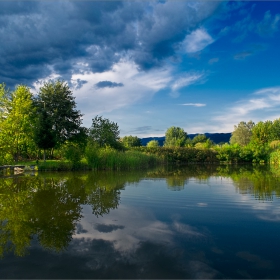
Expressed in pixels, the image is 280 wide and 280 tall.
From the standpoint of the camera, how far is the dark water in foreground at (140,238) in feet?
13.4

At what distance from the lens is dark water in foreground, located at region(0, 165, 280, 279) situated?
407 cm

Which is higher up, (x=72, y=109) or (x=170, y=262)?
(x=72, y=109)

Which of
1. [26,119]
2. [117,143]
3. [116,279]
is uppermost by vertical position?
[26,119]

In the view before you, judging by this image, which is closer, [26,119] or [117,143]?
[26,119]

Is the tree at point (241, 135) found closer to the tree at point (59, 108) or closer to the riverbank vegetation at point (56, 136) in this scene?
the riverbank vegetation at point (56, 136)

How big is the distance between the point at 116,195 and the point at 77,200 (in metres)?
1.72

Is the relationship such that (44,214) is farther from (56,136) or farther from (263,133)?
(263,133)

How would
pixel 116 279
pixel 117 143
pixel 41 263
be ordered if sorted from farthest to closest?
pixel 117 143 < pixel 41 263 < pixel 116 279

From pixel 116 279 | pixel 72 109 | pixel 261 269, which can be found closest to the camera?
pixel 116 279

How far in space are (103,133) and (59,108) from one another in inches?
252

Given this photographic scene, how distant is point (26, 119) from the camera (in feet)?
95.5

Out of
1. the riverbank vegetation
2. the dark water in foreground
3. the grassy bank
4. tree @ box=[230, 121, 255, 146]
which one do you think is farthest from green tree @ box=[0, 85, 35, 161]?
tree @ box=[230, 121, 255, 146]

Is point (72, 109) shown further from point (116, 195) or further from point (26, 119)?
point (116, 195)

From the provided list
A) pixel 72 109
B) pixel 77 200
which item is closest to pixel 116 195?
pixel 77 200
